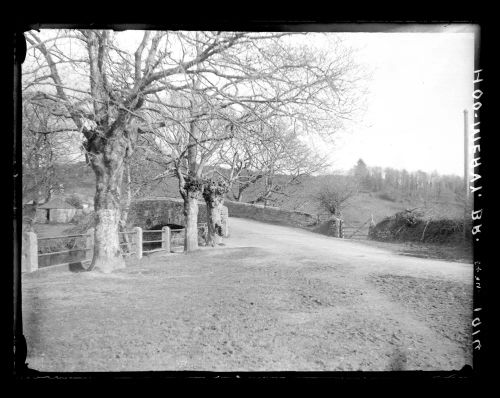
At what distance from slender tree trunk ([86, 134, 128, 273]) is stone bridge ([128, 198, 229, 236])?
0.17 metres

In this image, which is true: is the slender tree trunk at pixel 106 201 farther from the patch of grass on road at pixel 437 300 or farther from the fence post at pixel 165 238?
the patch of grass on road at pixel 437 300

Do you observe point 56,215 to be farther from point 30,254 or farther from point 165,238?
point 165,238

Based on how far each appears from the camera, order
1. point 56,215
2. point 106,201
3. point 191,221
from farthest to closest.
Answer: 1. point 191,221
2. point 106,201
3. point 56,215

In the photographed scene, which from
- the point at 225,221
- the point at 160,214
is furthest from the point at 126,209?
the point at 225,221

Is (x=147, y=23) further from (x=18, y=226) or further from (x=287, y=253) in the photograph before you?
(x=287, y=253)

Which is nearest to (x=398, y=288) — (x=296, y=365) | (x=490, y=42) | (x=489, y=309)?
(x=489, y=309)

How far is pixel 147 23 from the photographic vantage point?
212cm

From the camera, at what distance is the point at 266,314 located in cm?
248

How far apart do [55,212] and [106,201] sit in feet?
1.24

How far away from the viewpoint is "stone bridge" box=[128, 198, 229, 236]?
2.89 meters

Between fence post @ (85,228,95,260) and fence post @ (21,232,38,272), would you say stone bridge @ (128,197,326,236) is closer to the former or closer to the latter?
fence post @ (85,228,95,260)

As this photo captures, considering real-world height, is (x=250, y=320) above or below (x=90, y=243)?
below
